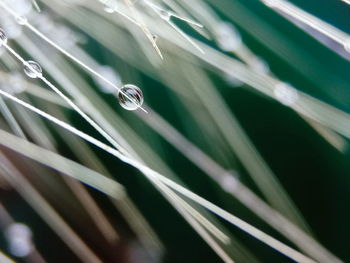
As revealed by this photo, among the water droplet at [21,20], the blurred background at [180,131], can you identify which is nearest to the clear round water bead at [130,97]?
the blurred background at [180,131]

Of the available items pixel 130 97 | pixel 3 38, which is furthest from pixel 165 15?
pixel 3 38

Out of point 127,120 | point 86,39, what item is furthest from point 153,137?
point 86,39

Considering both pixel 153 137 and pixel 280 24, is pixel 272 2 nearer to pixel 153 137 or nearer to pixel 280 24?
pixel 280 24

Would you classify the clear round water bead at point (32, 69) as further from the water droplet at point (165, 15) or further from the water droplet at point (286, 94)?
the water droplet at point (286, 94)

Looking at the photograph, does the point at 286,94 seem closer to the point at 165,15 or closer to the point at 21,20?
the point at 165,15

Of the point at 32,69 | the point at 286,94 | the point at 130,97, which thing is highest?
the point at 32,69

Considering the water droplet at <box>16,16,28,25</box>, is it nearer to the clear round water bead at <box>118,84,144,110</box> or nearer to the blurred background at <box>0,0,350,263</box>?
the blurred background at <box>0,0,350,263</box>

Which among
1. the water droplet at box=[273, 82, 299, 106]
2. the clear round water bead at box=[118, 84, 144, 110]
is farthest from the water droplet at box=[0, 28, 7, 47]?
the water droplet at box=[273, 82, 299, 106]
